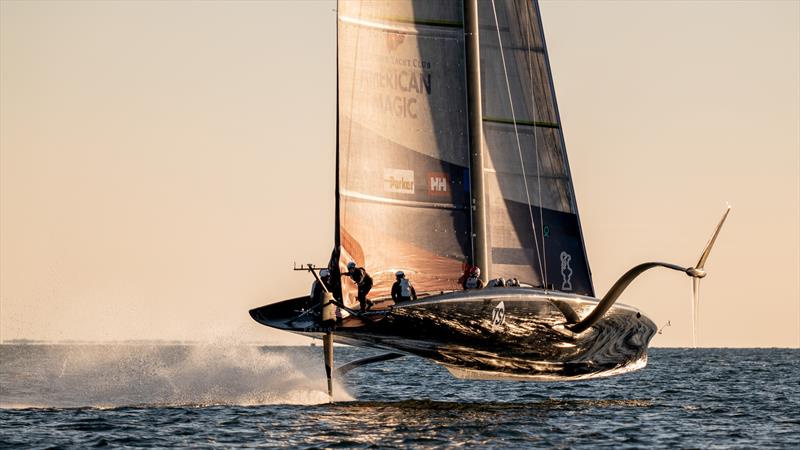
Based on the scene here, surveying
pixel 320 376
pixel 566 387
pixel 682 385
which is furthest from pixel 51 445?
pixel 682 385

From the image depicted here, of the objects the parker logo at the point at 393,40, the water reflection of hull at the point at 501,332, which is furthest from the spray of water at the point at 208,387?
the parker logo at the point at 393,40

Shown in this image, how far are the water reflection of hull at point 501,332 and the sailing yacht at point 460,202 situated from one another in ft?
0.13

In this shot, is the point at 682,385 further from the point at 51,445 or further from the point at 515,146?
the point at 51,445

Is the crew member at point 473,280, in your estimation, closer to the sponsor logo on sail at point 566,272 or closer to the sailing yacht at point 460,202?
the sailing yacht at point 460,202

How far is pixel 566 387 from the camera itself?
4184 centimetres

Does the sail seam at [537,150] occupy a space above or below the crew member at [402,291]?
above

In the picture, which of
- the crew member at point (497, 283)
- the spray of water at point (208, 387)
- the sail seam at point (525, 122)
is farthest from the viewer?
the spray of water at point (208, 387)

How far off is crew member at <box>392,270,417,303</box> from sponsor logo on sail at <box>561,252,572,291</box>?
3816 mm

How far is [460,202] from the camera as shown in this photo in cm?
2452

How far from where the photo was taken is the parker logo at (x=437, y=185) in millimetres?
24406

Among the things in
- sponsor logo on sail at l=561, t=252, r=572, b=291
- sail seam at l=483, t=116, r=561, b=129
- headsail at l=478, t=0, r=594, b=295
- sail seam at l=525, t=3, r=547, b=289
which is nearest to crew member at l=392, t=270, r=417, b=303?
headsail at l=478, t=0, r=594, b=295

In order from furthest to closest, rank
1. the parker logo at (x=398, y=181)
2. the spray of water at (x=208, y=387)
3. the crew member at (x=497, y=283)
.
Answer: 1. the spray of water at (x=208, y=387)
2. the parker logo at (x=398, y=181)
3. the crew member at (x=497, y=283)

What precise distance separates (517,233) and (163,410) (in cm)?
831

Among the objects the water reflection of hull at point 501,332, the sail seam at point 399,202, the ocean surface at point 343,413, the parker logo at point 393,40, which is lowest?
the ocean surface at point 343,413
